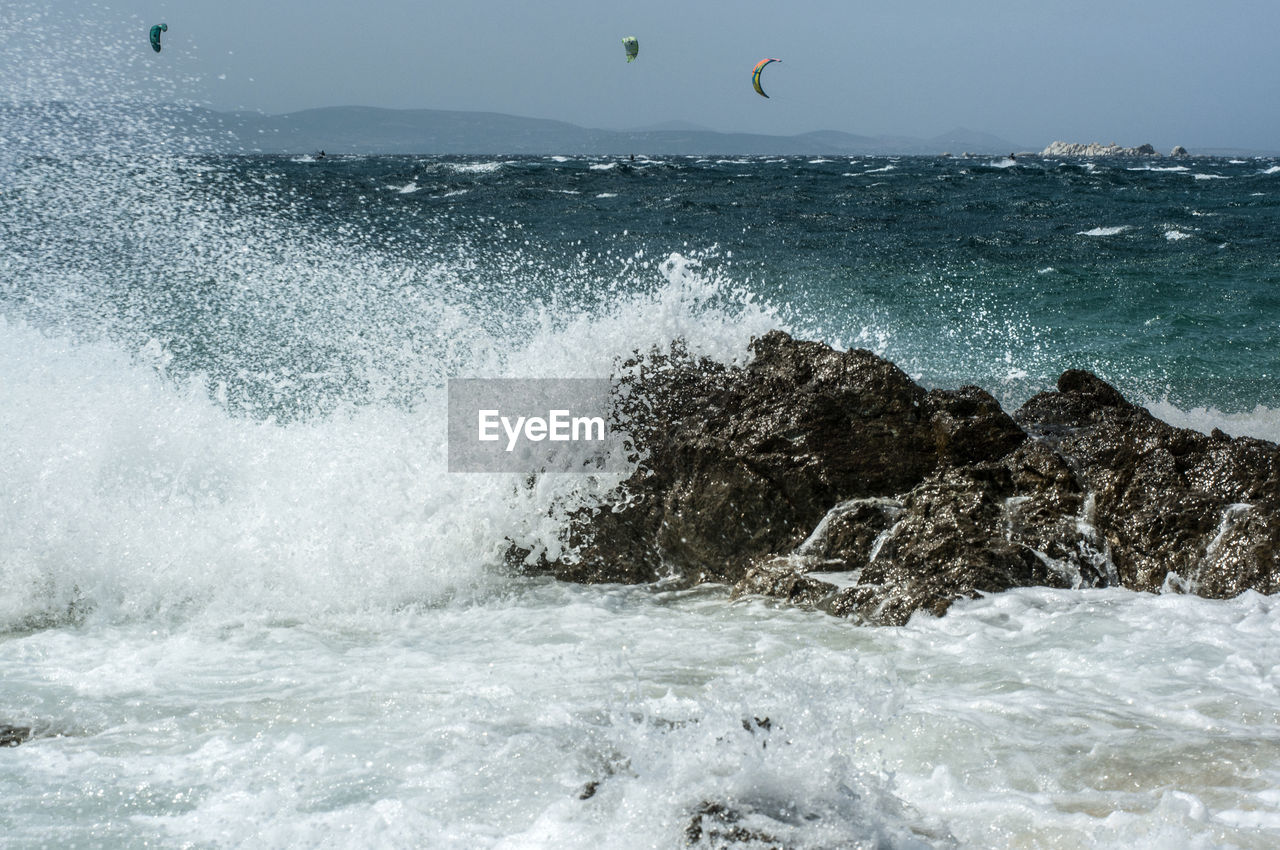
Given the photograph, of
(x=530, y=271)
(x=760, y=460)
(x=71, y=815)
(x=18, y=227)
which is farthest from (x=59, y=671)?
(x=18, y=227)

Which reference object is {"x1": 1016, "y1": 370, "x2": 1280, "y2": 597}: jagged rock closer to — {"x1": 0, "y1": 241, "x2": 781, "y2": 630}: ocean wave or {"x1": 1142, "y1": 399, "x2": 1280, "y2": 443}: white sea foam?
{"x1": 0, "y1": 241, "x2": 781, "y2": 630}: ocean wave

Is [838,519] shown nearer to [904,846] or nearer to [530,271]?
[904,846]

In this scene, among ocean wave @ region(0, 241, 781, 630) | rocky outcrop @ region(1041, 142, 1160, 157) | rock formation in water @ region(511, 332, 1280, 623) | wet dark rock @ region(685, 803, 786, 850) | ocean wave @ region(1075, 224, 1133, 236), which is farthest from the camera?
rocky outcrop @ region(1041, 142, 1160, 157)

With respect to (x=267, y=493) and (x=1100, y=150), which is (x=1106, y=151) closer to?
(x=1100, y=150)

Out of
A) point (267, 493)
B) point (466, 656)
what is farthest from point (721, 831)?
point (267, 493)

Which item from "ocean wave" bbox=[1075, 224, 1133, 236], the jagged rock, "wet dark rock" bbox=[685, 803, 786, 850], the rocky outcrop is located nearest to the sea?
"wet dark rock" bbox=[685, 803, 786, 850]

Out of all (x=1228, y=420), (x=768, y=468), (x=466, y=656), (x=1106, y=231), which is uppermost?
(x=1106, y=231)

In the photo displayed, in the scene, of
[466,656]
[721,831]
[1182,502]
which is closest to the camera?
[721,831]

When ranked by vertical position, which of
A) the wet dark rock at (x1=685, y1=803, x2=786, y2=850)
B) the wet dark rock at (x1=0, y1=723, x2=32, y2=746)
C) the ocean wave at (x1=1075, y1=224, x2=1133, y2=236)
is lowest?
the wet dark rock at (x1=0, y1=723, x2=32, y2=746)
